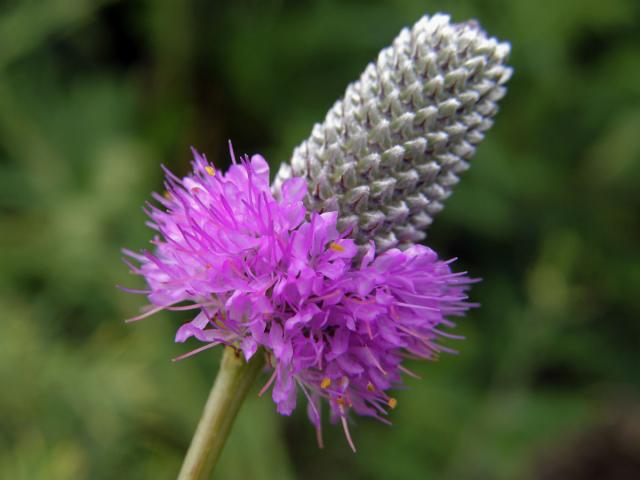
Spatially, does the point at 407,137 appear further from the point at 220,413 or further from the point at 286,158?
the point at 286,158

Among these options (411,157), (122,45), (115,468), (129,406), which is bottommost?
(115,468)

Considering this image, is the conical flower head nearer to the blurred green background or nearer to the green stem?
the green stem

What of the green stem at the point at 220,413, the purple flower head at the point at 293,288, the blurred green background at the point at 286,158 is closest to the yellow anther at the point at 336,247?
the purple flower head at the point at 293,288

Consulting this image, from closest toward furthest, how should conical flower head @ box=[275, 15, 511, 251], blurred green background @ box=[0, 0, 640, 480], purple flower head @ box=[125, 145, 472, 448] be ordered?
purple flower head @ box=[125, 145, 472, 448], conical flower head @ box=[275, 15, 511, 251], blurred green background @ box=[0, 0, 640, 480]

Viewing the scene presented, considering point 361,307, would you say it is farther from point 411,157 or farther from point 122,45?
point 122,45

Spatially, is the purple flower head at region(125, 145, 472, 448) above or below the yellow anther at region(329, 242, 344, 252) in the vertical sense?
below

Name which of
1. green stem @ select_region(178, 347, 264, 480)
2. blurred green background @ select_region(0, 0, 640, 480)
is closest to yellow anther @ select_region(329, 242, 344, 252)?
green stem @ select_region(178, 347, 264, 480)

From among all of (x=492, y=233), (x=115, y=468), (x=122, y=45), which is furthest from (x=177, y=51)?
(x=115, y=468)
